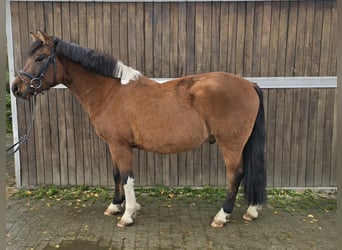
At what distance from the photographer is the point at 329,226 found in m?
3.50

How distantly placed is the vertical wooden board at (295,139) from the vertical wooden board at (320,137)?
0.28 metres

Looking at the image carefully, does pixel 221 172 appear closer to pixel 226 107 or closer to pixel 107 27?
pixel 226 107

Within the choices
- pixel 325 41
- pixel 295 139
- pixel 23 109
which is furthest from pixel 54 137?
pixel 325 41

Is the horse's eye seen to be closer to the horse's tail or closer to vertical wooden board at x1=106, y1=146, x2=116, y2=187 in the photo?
vertical wooden board at x1=106, y1=146, x2=116, y2=187

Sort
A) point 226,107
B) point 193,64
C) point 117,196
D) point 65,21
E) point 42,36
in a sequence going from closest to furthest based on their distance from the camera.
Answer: point 42,36, point 226,107, point 117,196, point 65,21, point 193,64

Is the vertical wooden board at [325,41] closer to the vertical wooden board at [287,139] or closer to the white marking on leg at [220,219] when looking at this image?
the vertical wooden board at [287,139]

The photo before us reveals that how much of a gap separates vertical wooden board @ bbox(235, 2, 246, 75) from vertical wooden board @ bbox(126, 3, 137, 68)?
1405 mm

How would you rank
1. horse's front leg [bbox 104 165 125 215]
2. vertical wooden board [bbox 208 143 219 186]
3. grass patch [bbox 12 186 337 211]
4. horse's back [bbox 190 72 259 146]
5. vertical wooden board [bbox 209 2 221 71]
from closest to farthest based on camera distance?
1. horse's back [bbox 190 72 259 146]
2. horse's front leg [bbox 104 165 125 215]
3. grass patch [bbox 12 186 337 211]
4. vertical wooden board [bbox 209 2 221 71]
5. vertical wooden board [bbox 208 143 219 186]

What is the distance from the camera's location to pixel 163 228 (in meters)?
3.41

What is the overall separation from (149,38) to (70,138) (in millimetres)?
1786

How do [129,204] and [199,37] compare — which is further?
[199,37]

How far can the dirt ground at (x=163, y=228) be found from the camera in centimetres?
309

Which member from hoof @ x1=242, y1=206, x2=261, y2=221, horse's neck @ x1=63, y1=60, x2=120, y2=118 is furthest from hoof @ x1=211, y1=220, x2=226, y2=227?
horse's neck @ x1=63, y1=60, x2=120, y2=118

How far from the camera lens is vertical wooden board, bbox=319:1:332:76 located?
432 centimetres
